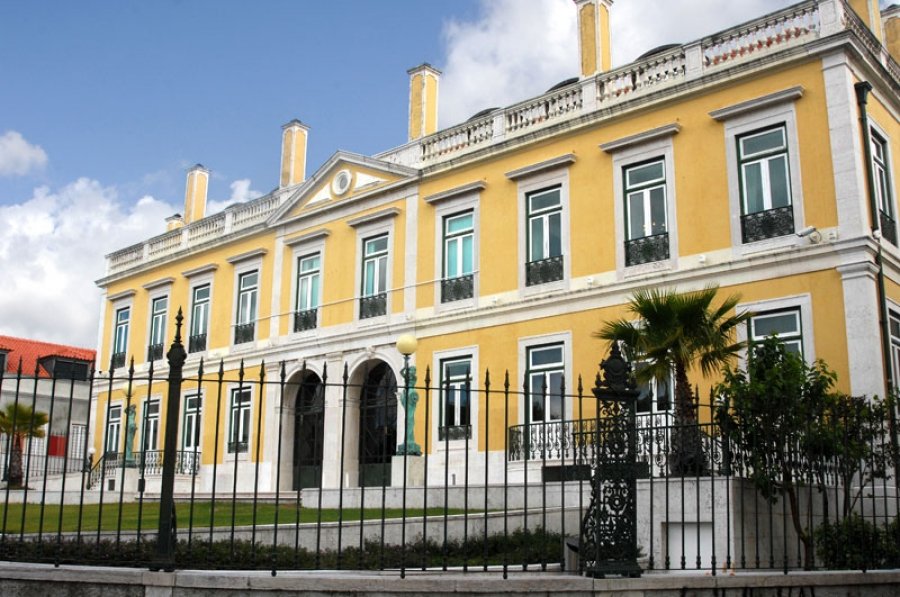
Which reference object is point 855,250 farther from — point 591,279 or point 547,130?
point 547,130

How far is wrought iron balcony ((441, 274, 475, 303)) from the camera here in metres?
22.3

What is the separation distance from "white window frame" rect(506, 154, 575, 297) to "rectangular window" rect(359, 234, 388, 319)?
434cm

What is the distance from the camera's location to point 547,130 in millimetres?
21141

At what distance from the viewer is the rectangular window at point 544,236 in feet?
68.3

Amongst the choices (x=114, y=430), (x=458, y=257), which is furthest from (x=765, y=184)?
(x=114, y=430)

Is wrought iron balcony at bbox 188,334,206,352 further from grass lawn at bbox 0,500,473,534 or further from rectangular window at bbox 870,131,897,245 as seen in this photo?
rectangular window at bbox 870,131,897,245

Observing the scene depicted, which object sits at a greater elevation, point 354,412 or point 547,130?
point 547,130

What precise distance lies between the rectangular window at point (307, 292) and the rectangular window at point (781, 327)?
485 inches

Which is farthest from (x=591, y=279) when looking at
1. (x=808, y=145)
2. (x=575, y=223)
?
(x=808, y=145)

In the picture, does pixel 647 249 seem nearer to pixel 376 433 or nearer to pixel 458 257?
pixel 458 257

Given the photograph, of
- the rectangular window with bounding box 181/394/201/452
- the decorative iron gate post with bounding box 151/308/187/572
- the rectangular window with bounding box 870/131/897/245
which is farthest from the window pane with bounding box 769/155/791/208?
the rectangular window with bounding box 181/394/201/452

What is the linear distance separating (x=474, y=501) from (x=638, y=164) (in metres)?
8.06

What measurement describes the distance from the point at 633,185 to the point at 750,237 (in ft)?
9.33

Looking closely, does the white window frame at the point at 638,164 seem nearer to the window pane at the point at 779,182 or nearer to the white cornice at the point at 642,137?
the white cornice at the point at 642,137
